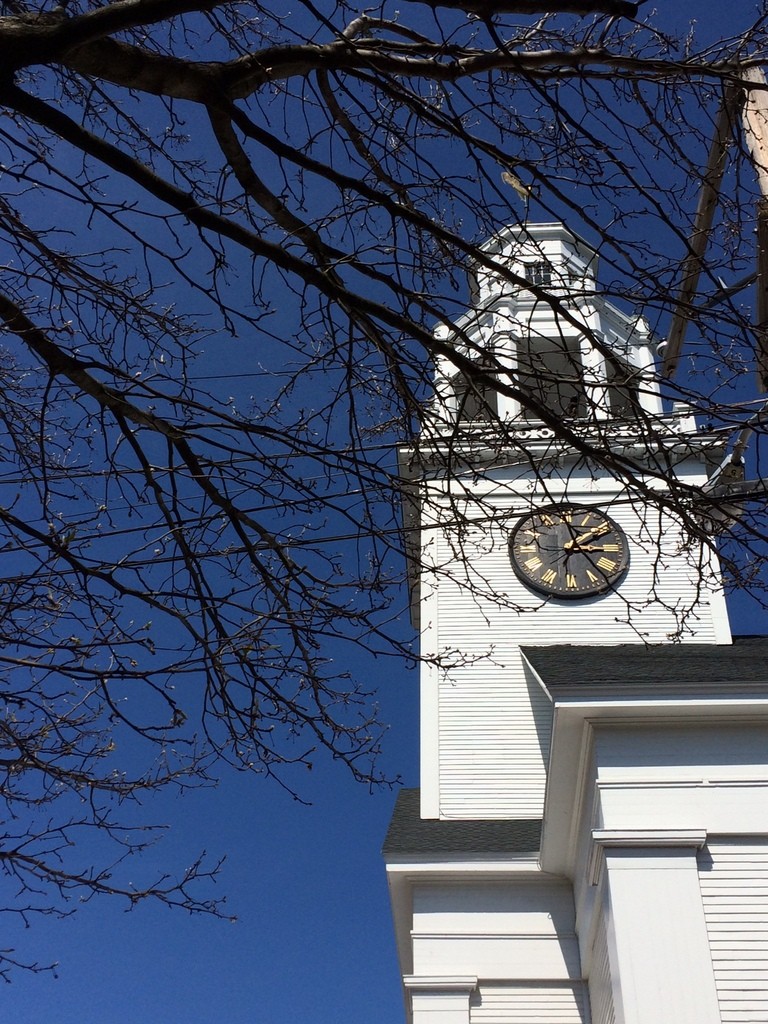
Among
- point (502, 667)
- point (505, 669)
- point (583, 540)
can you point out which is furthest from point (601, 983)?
point (583, 540)

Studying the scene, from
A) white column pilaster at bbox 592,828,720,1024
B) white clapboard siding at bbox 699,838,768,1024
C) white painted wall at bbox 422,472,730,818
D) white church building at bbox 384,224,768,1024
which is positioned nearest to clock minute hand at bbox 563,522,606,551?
white church building at bbox 384,224,768,1024

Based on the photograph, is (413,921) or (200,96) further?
(413,921)

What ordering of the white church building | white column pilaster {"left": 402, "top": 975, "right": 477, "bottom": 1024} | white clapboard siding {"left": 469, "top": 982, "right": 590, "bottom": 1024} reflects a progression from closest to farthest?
the white church building < white column pilaster {"left": 402, "top": 975, "right": 477, "bottom": 1024} < white clapboard siding {"left": 469, "top": 982, "right": 590, "bottom": 1024}

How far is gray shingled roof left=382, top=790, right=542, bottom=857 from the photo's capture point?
11.6 m

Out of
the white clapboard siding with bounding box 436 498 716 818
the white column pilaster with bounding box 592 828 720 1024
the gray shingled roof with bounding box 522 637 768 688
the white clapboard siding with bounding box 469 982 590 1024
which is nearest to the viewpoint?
the white column pilaster with bounding box 592 828 720 1024

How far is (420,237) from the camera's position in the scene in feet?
16.8

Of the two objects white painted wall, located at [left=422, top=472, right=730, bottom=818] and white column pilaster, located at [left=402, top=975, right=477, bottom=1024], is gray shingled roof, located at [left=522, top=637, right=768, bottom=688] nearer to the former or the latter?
white painted wall, located at [left=422, top=472, right=730, bottom=818]

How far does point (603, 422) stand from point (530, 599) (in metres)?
11.2

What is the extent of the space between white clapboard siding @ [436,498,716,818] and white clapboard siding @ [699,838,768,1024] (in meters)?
4.52

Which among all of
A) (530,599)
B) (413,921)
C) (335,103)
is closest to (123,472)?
(335,103)

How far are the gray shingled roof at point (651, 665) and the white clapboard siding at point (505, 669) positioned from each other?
74 centimetres

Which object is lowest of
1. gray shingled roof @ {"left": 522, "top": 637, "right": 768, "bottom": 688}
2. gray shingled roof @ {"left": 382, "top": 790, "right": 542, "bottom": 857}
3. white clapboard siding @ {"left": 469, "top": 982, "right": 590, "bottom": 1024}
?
white clapboard siding @ {"left": 469, "top": 982, "right": 590, "bottom": 1024}

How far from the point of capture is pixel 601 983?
9.59m

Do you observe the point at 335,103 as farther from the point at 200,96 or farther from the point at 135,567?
the point at 135,567
